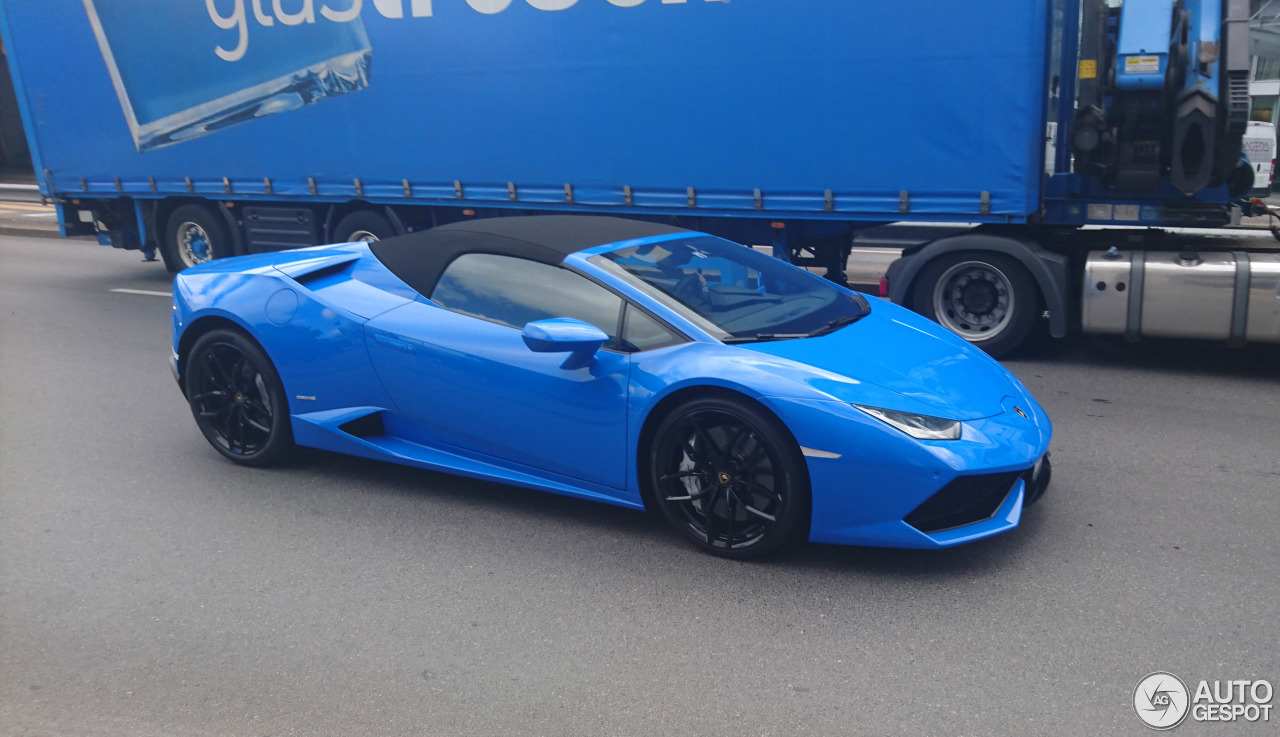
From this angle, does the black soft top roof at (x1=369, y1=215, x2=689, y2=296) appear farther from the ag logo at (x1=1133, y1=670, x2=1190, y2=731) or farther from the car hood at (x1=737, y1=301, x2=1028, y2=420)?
the ag logo at (x1=1133, y1=670, x2=1190, y2=731)

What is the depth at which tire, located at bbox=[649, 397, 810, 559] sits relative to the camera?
3793mm

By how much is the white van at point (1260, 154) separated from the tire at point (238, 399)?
21.2 feet

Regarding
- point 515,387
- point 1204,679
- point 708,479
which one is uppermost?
point 515,387

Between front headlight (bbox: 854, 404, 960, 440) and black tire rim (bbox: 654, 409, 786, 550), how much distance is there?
0.42 meters

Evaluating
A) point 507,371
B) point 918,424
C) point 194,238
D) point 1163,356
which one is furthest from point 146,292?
point 1163,356

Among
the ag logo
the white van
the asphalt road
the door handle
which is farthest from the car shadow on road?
the door handle

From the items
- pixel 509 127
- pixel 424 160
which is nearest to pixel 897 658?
pixel 509 127

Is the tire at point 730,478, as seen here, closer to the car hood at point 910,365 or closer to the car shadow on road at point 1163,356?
the car hood at point 910,365

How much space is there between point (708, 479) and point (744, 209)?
4880 mm

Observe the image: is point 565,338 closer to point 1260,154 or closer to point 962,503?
point 962,503

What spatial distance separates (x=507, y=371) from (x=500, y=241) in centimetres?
74

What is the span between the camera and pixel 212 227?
11.8 meters

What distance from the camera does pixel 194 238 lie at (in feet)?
39.6

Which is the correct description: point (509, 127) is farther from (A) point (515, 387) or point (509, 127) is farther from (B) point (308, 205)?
(A) point (515, 387)
